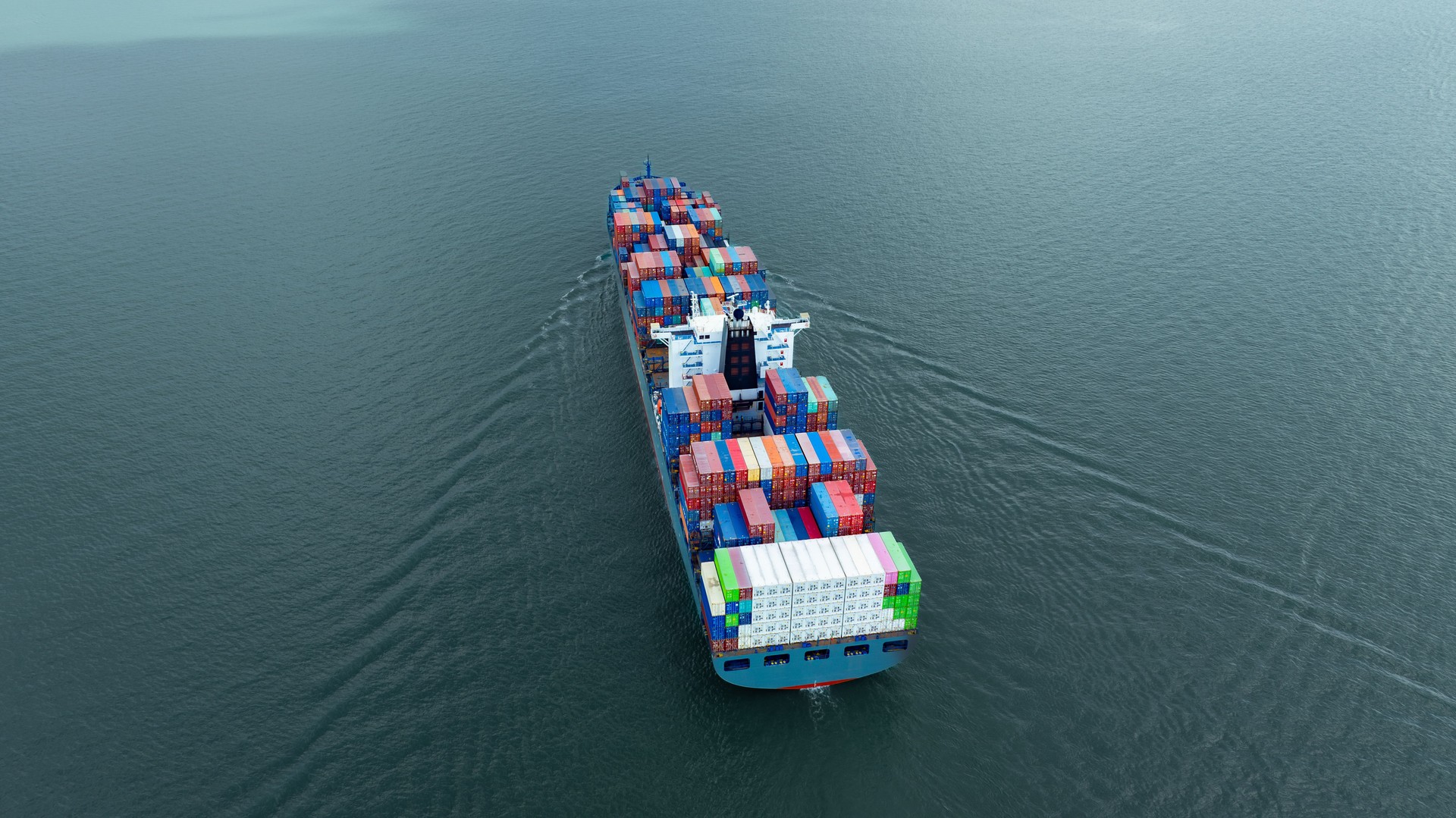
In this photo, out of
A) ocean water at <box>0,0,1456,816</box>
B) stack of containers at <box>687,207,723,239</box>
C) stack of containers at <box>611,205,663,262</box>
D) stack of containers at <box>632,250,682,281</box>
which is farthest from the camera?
stack of containers at <box>687,207,723,239</box>

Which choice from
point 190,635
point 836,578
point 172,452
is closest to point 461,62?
point 172,452

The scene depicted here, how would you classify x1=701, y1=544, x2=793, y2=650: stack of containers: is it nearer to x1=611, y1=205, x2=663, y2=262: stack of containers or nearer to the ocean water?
the ocean water

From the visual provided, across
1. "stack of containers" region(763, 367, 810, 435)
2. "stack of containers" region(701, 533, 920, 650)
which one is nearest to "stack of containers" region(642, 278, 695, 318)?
"stack of containers" region(763, 367, 810, 435)

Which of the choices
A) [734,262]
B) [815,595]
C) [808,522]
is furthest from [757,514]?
[734,262]

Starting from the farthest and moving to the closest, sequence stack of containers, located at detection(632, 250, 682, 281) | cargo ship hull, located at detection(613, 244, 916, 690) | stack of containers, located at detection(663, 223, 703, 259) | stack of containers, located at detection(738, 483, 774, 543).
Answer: stack of containers, located at detection(663, 223, 703, 259)
stack of containers, located at detection(632, 250, 682, 281)
stack of containers, located at detection(738, 483, 774, 543)
cargo ship hull, located at detection(613, 244, 916, 690)

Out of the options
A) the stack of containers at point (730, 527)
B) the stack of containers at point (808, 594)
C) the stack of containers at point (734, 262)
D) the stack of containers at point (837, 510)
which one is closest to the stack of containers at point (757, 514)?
the stack of containers at point (730, 527)

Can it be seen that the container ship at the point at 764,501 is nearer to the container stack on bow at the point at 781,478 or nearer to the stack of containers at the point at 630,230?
the container stack on bow at the point at 781,478

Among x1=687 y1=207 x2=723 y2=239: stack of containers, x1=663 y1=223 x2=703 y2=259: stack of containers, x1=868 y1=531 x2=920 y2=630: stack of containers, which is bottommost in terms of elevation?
x1=868 y1=531 x2=920 y2=630: stack of containers

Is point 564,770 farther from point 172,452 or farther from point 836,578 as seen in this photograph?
point 172,452

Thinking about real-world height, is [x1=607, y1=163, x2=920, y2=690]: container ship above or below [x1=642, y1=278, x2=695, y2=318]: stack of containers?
below
